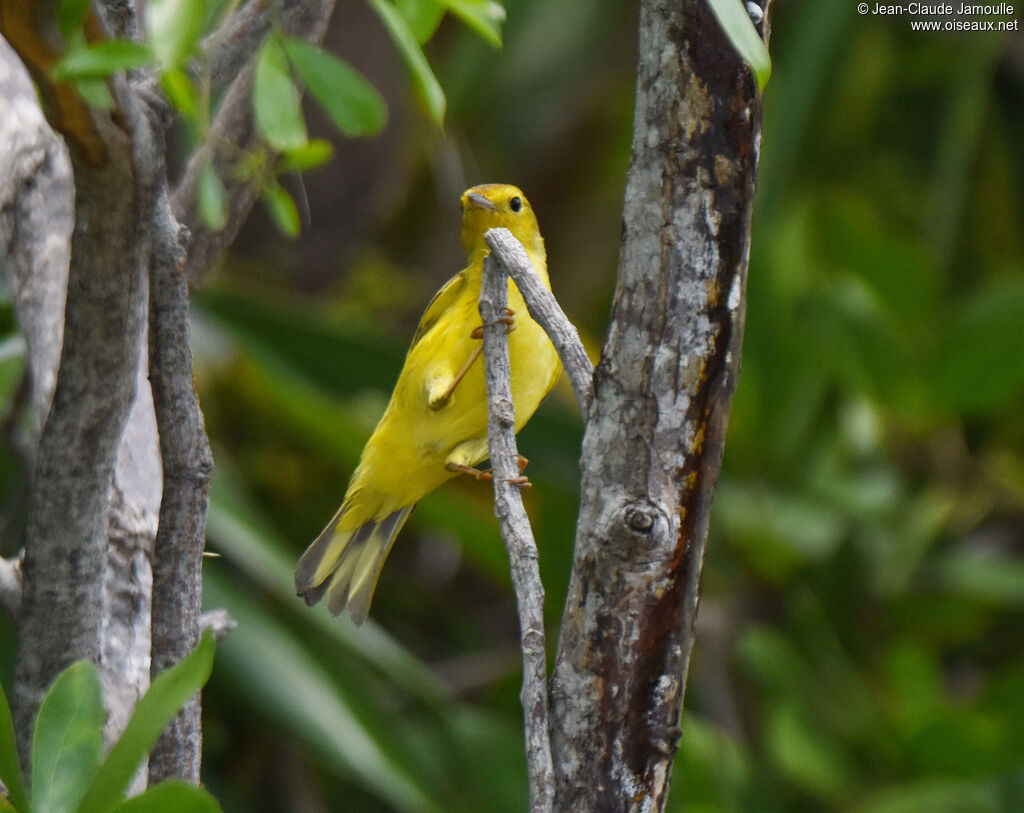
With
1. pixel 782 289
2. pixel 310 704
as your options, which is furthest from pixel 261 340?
pixel 782 289

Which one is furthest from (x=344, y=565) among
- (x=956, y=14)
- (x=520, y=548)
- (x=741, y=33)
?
(x=956, y=14)

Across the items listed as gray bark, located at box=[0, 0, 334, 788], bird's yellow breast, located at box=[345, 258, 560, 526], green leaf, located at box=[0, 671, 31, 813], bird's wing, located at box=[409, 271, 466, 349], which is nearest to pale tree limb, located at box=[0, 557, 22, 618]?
gray bark, located at box=[0, 0, 334, 788]

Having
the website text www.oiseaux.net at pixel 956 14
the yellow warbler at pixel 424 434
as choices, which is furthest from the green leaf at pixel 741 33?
the website text www.oiseaux.net at pixel 956 14

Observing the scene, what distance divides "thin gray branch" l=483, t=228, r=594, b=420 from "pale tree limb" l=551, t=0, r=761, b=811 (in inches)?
2.7

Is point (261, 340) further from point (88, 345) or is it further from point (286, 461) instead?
point (88, 345)

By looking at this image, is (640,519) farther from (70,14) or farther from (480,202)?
(480,202)

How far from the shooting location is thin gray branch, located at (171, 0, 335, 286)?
75.3 inches

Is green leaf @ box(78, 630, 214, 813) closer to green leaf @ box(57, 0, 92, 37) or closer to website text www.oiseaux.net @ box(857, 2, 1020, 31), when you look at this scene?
green leaf @ box(57, 0, 92, 37)

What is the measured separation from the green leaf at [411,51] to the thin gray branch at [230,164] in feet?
2.07

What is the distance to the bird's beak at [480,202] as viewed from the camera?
2523 millimetres

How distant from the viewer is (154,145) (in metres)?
1.12

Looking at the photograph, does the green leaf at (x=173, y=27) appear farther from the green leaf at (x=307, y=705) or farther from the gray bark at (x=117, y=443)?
the green leaf at (x=307, y=705)

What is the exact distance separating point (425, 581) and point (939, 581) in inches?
84.9

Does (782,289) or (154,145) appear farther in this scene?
(782,289)
